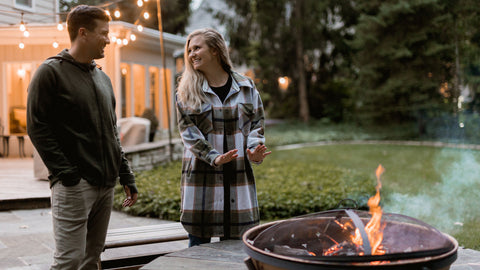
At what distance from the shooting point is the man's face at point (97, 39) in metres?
2.39

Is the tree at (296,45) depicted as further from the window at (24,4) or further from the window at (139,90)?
the window at (24,4)

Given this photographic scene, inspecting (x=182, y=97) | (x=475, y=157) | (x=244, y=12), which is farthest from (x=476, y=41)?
(x=182, y=97)

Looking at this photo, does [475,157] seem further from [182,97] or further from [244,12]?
[244,12]

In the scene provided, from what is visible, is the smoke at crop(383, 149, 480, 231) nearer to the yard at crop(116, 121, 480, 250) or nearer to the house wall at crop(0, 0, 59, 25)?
the yard at crop(116, 121, 480, 250)

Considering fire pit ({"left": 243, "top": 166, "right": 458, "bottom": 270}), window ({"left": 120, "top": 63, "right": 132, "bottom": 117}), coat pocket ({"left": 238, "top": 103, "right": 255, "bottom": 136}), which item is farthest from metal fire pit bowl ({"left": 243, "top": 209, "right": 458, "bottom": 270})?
window ({"left": 120, "top": 63, "right": 132, "bottom": 117})

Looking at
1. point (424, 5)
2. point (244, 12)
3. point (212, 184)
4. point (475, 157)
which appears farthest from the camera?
point (244, 12)

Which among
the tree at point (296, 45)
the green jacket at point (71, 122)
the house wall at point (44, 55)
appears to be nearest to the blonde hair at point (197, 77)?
the green jacket at point (71, 122)

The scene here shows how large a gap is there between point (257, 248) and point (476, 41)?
16655 millimetres

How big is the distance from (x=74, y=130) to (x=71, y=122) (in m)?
0.04

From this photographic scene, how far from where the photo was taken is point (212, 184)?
282 cm

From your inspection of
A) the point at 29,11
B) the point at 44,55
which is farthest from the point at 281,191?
the point at 44,55

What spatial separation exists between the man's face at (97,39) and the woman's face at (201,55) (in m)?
0.60

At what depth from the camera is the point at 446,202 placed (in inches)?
263

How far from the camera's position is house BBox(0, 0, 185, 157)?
21.4 ft
